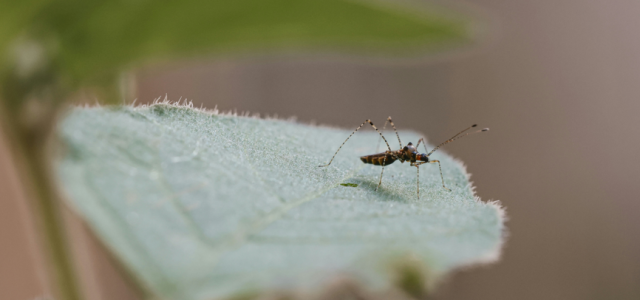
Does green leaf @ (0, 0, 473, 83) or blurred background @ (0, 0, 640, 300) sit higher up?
blurred background @ (0, 0, 640, 300)

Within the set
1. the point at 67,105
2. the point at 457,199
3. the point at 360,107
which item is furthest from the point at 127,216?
the point at 360,107

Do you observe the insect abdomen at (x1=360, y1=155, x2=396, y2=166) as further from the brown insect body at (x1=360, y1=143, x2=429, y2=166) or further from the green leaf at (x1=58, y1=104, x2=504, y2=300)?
the green leaf at (x1=58, y1=104, x2=504, y2=300)

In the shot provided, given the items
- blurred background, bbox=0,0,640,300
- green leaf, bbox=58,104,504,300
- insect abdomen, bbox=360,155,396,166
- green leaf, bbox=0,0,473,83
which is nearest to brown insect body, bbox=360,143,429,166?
insect abdomen, bbox=360,155,396,166

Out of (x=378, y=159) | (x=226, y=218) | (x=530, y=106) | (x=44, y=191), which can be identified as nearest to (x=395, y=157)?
(x=378, y=159)

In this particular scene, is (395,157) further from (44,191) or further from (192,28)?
(44,191)

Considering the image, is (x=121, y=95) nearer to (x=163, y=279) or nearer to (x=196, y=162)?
(x=196, y=162)

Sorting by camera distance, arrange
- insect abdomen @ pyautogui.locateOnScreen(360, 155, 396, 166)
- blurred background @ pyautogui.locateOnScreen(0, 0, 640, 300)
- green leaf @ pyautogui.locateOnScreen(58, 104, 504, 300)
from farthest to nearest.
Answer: blurred background @ pyautogui.locateOnScreen(0, 0, 640, 300) < insect abdomen @ pyautogui.locateOnScreen(360, 155, 396, 166) < green leaf @ pyautogui.locateOnScreen(58, 104, 504, 300)
